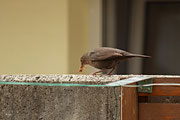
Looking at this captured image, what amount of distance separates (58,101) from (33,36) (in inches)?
59.0

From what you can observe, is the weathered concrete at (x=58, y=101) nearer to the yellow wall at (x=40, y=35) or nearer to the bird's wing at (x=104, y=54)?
the bird's wing at (x=104, y=54)

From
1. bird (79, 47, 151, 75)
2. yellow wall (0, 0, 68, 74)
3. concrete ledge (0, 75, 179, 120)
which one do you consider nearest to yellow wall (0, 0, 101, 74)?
yellow wall (0, 0, 68, 74)

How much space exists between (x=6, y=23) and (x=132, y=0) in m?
0.79

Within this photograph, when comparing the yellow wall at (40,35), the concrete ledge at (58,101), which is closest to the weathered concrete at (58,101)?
the concrete ledge at (58,101)

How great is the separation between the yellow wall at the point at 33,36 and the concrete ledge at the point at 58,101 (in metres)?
1.35

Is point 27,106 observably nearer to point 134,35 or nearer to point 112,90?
point 112,90

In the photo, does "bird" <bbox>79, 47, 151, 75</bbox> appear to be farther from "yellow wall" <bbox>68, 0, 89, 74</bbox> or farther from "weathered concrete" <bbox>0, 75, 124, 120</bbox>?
"yellow wall" <bbox>68, 0, 89, 74</bbox>

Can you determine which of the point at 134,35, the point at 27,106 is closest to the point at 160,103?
the point at 27,106

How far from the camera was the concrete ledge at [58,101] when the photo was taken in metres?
0.58

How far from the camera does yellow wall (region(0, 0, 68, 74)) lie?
203cm

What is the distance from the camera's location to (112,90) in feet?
1.98

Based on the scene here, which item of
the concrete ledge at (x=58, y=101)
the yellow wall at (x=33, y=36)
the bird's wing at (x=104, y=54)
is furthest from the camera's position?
the yellow wall at (x=33, y=36)

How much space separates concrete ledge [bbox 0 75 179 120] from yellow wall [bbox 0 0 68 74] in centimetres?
135

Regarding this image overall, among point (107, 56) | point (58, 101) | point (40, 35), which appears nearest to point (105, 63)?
point (107, 56)
